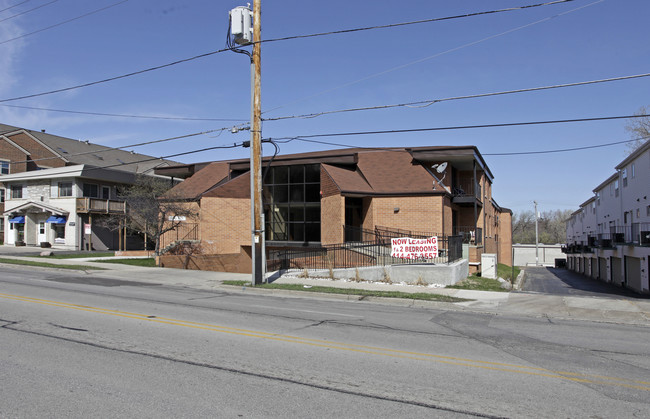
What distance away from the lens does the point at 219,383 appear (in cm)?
575

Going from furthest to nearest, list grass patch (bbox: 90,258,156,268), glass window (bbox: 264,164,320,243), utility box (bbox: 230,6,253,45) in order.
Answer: glass window (bbox: 264,164,320,243), grass patch (bbox: 90,258,156,268), utility box (bbox: 230,6,253,45)

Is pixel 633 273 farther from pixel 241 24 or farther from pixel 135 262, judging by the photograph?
pixel 135 262

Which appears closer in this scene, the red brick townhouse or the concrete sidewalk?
the concrete sidewalk

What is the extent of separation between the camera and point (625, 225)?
36.5 m

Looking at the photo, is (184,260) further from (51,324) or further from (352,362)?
(352,362)

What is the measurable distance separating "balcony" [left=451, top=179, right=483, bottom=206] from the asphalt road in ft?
51.8

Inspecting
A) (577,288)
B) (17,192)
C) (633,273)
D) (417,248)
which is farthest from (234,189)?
(633,273)

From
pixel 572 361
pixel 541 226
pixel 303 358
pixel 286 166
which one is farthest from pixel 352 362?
pixel 541 226

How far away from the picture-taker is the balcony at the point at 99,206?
37188 mm

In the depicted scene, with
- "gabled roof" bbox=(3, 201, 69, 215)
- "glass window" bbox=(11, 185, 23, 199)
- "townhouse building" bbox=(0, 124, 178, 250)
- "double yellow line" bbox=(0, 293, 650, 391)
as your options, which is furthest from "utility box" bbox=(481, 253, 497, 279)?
"glass window" bbox=(11, 185, 23, 199)

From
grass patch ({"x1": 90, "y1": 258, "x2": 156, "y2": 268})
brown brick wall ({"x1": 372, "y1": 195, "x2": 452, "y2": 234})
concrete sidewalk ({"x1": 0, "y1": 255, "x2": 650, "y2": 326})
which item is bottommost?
→ concrete sidewalk ({"x1": 0, "y1": 255, "x2": 650, "y2": 326})

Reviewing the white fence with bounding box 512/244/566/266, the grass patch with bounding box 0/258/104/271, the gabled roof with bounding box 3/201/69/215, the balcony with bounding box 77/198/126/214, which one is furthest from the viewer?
the white fence with bounding box 512/244/566/266

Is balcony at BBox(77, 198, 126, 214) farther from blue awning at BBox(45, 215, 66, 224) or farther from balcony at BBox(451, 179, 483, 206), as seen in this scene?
balcony at BBox(451, 179, 483, 206)

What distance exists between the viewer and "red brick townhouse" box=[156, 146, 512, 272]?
2475 centimetres
